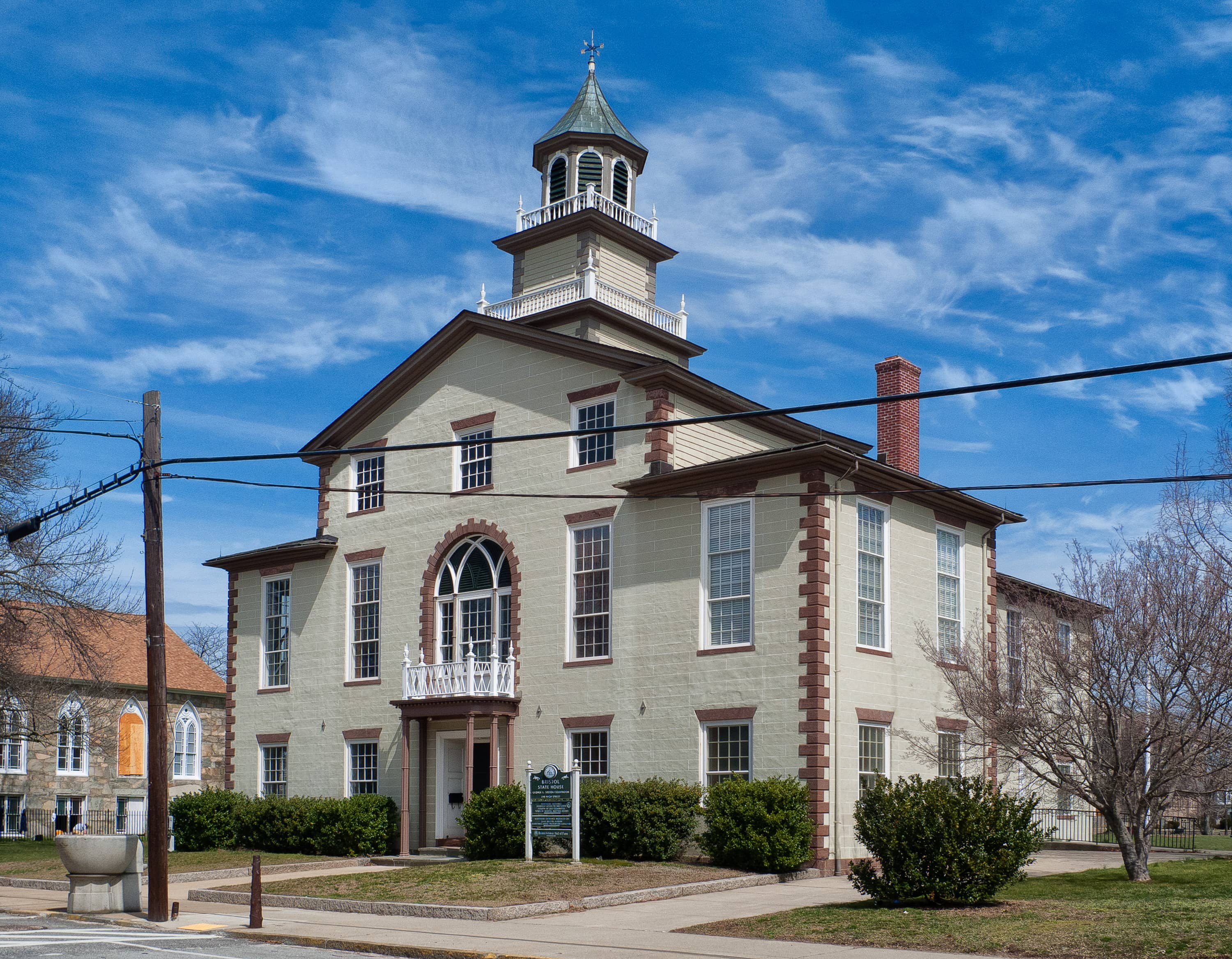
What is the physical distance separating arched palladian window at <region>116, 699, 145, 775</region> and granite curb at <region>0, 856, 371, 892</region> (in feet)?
7.18

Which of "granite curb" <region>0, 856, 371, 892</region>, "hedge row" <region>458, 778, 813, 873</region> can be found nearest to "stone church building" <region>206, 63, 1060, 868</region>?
"hedge row" <region>458, 778, 813, 873</region>

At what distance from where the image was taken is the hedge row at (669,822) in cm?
2542

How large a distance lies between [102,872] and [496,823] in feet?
30.0

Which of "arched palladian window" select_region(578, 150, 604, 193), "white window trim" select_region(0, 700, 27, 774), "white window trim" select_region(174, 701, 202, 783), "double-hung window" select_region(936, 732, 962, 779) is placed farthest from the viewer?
"white window trim" select_region(174, 701, 202, 783)

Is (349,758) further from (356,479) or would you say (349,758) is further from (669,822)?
(669,822)

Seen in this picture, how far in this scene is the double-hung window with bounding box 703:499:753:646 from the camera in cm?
2794

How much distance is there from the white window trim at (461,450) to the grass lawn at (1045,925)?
16.2 metres

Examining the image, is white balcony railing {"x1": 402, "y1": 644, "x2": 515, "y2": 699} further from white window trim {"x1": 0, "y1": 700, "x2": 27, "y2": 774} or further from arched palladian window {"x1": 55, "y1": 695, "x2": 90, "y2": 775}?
white window trim {"x1": 0, "y1": 700, "x2": 27, "y2": 774}

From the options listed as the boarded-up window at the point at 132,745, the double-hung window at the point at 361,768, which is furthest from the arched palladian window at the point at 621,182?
the boarded-up window at the point at 132,745

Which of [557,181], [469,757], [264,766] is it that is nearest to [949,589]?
[469,757]

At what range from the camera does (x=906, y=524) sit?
99.0ft

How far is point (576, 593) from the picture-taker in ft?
102

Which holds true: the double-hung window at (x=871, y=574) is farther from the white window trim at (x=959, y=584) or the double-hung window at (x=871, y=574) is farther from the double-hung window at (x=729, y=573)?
the double-hung window at (x=729, y=573)

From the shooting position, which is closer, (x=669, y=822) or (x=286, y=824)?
(x=669, y=822)
